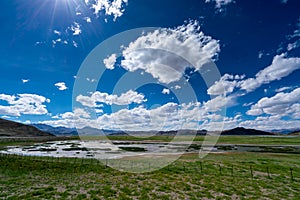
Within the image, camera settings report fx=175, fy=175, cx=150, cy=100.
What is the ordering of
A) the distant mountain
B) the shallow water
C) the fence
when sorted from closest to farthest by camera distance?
the fence, the shallow water, the distant mountain

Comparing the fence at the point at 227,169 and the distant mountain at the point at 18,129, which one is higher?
the distant mountain at the point at 18,129

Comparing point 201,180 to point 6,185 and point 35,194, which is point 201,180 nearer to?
point 35,194

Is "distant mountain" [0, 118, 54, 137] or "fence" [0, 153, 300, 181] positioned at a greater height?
"distant mountain" [0, 118, 54, 137]

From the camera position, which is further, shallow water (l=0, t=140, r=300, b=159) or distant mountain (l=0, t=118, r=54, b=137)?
distant mountain (l=0, t=118, r=54, b=137)

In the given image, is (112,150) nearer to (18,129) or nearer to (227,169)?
(227,169)

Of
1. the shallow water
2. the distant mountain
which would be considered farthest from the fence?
the distant mountain

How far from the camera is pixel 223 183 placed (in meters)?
18.3

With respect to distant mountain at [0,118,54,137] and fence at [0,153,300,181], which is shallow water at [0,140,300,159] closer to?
fence at [0,153,300,181]

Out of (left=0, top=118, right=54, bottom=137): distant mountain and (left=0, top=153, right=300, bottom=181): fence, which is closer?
(left=0, top=153, right=300, bottom=181): fence

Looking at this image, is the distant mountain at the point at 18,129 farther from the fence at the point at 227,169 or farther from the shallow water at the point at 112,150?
the fence at the point at 227,169

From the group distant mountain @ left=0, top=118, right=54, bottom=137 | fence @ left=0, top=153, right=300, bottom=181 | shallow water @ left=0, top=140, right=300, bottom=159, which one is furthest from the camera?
distant mountain @ left=0, top=118, right=54, bottom=137

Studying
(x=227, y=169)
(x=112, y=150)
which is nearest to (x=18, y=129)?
(x=112, y=150)

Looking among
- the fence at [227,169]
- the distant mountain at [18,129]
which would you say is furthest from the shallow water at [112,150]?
the distant mountain at [18,129]

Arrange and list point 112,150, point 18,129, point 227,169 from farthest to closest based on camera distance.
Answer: point 18,129, point 112,150, point 227,169
